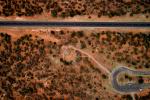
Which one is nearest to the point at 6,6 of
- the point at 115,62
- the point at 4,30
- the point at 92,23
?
the point at 4,30

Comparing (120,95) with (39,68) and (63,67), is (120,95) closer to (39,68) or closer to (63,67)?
(63,67)

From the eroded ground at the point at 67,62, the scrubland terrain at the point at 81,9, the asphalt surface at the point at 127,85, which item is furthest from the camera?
the scrubland terrain at the point at 81,9

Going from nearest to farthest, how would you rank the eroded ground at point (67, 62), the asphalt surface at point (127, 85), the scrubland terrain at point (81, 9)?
the eroded ground at point (67, 62)
the asphalt surface at point (127, 85)
the scrubland terrain at point (81, 9)

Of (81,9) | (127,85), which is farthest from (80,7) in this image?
(127,85)

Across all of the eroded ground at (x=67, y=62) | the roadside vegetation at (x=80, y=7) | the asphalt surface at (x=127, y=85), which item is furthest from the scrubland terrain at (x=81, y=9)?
the asphalt surface at (x=127, y=85)

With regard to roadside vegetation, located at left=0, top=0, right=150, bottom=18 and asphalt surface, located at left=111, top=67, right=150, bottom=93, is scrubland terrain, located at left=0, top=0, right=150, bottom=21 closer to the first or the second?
roadside vegetation, located at left=0, top=0, right=150, bottom=18

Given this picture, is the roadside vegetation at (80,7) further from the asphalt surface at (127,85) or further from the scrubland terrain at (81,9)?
the asphalt surface at (127,85)
